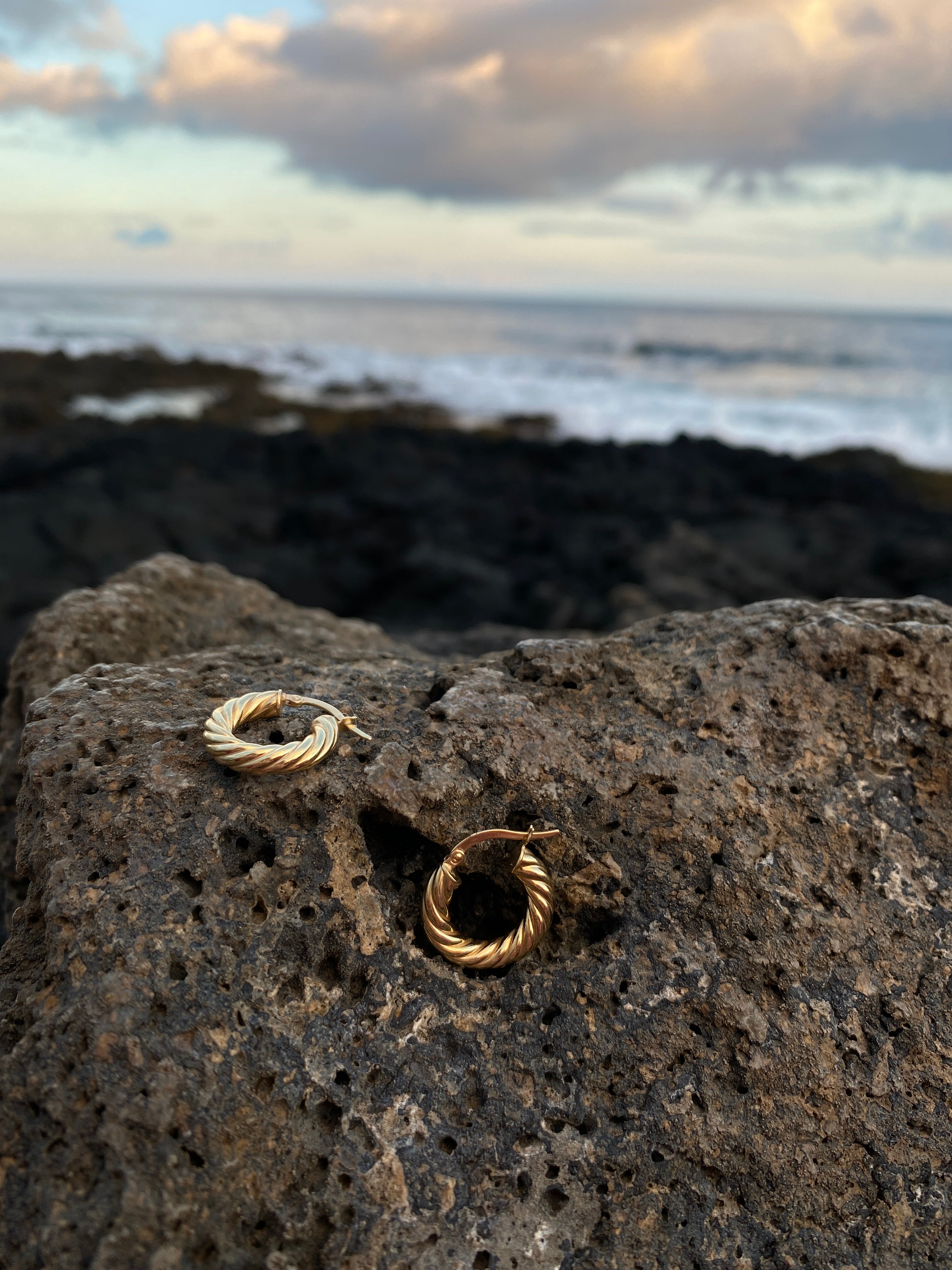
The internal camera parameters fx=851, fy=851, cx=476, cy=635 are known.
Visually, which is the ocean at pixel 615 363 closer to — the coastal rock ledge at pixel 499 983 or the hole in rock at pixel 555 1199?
the coastal rock ledge at pixel 499 983

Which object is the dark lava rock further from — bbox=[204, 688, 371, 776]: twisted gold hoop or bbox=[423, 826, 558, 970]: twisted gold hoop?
Answer: bbox=[423, 826, 558, 970]: twisted gold hoop

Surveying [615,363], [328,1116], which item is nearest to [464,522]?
[328,1116]

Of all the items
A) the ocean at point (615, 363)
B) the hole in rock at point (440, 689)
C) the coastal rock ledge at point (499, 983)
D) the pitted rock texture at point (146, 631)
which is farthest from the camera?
the ocean at point (615, 363)

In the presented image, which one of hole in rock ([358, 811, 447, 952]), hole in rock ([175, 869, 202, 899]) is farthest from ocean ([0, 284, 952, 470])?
hole in rock ([175, 869, 202, 899])

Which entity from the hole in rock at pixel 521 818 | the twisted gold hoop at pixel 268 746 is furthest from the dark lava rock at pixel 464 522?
the hole in rock at pixel 521 818

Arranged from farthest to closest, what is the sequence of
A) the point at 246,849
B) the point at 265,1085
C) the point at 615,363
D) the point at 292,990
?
the point at 615,363
the point at 246,849
the point at 292,990
the point at 265,1085

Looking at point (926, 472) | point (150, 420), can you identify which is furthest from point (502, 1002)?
point (150, 420)

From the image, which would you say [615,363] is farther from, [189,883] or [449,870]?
[189,883]
